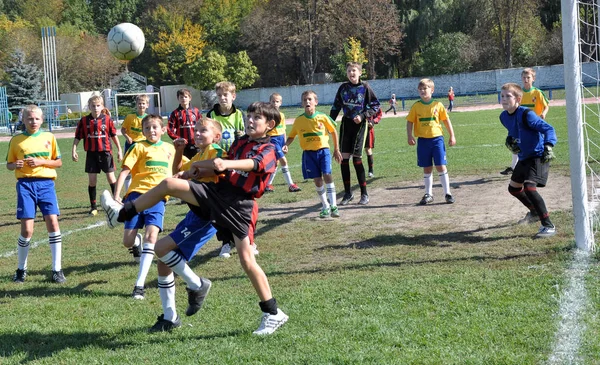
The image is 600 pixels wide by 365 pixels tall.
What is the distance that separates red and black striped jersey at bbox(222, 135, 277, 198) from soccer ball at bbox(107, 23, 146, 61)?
1327 cm

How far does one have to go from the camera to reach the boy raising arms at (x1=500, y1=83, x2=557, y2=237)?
7242mm

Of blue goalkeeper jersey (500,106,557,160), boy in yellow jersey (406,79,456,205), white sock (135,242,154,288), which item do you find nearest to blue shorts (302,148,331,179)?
boy in yellow jersey (406,79,456,205)

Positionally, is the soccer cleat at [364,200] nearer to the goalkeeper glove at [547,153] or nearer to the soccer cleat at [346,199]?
the soccer cleat at [346,199]

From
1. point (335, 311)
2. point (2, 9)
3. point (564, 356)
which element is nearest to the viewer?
point (564, 356)

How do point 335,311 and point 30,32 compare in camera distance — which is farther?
point 30,32

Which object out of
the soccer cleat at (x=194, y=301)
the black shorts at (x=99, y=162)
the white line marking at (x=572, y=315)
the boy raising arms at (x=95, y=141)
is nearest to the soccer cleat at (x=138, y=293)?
the soccer cleat at (x=194, y=301)

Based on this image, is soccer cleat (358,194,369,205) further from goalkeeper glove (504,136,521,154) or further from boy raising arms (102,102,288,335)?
boy raising arms (102,102,288,335)

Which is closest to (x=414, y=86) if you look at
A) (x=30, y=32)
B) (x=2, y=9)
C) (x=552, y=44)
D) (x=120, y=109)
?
(x=552, y=44)

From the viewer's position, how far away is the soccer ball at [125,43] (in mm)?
17281

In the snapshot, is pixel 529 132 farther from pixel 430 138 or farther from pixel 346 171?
pixel 346 171

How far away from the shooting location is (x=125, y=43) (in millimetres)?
17344

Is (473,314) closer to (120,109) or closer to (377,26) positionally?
(120,109)

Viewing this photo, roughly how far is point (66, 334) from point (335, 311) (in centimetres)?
211

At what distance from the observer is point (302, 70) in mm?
63594
